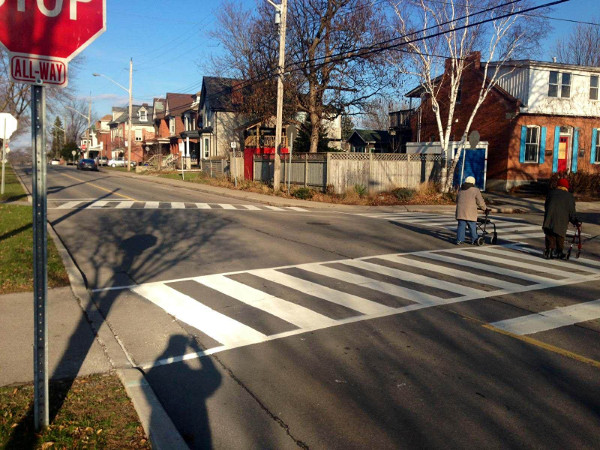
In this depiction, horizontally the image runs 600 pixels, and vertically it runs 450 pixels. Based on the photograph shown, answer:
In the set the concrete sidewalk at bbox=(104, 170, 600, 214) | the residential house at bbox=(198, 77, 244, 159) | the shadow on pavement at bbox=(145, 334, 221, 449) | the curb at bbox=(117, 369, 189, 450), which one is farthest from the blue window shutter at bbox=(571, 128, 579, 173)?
the curb at bbox=(117, 369, 189, 450)

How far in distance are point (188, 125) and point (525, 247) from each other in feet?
175

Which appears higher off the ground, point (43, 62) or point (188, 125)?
point (188, 125)

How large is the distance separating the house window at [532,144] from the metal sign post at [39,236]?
101ft

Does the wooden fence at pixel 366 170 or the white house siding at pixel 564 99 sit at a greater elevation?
the white house siding at pixel 564 99

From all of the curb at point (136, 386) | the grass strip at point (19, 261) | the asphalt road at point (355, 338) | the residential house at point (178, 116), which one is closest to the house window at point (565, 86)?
the asphalt road at point (355, 338)

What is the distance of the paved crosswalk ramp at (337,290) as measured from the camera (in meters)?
6.90

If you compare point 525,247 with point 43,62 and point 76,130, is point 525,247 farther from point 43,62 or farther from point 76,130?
point 76,130

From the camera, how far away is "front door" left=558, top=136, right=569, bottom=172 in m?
31.0

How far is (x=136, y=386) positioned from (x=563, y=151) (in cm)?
3196

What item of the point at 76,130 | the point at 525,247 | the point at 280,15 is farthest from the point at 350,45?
the point at 76,130

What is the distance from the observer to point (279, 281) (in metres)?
9.06

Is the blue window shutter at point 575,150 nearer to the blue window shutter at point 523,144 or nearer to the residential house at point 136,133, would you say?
the blue window shutter at point 523,144

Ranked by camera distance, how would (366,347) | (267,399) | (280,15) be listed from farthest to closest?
(280,15) < (366,347) < (267,399)

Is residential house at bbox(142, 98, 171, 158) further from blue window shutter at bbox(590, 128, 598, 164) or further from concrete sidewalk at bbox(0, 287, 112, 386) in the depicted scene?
concrete sidewalk at bbox(0, 287, 112, 386)
